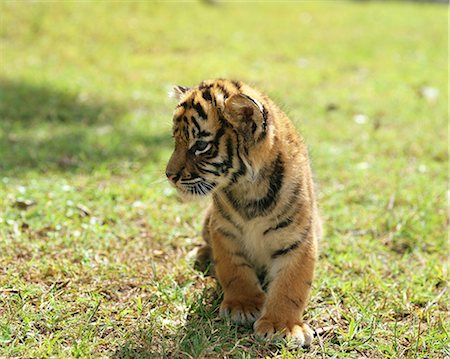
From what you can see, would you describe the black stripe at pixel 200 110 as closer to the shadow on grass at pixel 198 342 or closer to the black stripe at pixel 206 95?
the black stripe at pixel 206 95

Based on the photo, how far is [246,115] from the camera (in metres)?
3.56

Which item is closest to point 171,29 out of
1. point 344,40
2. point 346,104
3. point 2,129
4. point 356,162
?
point 344,40

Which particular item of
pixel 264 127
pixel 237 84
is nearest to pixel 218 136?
pixel 264 127

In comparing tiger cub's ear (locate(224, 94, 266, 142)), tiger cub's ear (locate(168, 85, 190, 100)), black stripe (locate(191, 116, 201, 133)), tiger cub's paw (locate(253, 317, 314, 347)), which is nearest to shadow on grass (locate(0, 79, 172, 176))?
tiger cub's ear (locate(168, 85, 190, 100))

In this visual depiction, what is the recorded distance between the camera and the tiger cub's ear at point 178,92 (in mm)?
3902

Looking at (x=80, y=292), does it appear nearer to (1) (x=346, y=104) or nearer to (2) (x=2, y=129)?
(2) (x=2, y=129)

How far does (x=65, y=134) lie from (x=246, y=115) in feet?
13.1

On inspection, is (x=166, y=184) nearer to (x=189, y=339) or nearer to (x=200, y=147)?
(x=200, y=147)

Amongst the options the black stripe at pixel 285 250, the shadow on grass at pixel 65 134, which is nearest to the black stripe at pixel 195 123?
the black stripe at pixel 285 250

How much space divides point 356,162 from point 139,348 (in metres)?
3.88

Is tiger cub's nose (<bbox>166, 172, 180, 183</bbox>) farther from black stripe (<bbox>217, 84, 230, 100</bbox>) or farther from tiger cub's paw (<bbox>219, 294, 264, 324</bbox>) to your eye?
tiger cub's paw (<bbox>219, 294, 264, 324</bbox>)

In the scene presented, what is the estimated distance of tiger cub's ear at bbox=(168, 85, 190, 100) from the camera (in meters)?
3.90

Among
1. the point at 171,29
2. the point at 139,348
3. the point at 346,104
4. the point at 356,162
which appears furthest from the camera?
the point at 171,29

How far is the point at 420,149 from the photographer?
712 cm
